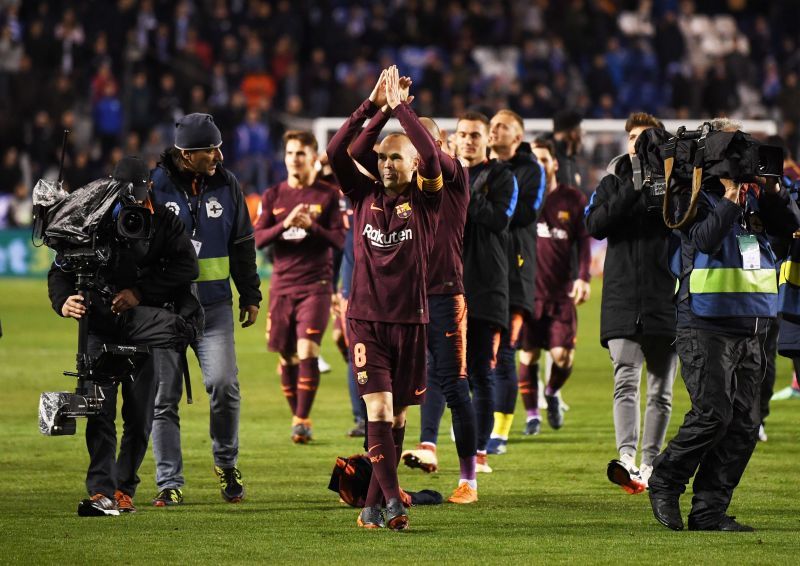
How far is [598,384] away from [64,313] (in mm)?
8119

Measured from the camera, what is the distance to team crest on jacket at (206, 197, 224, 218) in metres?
9.03

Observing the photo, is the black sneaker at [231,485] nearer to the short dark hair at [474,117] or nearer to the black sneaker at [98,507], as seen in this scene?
the black sneaker at [98,507]

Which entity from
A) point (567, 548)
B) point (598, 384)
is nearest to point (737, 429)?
point (567, 548)

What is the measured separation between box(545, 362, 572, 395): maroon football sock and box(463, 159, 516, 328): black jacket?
2.48m

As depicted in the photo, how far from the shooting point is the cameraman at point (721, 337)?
769cm

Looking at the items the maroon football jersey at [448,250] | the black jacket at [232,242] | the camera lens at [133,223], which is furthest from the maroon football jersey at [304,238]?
the camera lens at [133,223]

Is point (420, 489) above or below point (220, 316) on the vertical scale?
below

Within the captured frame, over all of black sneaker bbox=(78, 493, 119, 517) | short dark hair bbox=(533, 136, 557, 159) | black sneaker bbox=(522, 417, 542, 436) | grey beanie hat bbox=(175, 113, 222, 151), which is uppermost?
grey beanie hat bbox=(175, 113, 222, 151)

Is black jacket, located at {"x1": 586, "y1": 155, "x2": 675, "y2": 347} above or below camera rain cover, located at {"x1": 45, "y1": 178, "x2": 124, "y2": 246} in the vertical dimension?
below

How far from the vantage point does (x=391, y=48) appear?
105 ft

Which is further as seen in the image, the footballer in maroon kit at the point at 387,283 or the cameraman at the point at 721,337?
the footballer in maroon kit at the point at 387,283

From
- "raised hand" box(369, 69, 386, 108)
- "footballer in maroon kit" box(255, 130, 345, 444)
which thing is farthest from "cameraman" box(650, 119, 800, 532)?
"footballer in maroon kit" box(255, 130, 345, 444)

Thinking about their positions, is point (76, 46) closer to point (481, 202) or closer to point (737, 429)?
point (481, 202)

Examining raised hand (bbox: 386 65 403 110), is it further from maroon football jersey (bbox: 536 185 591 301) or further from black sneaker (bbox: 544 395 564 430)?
black sneaker (bbox: 544 395 564 430)
